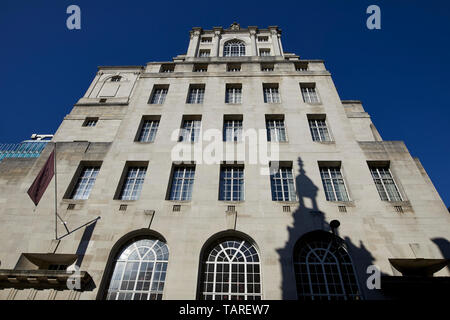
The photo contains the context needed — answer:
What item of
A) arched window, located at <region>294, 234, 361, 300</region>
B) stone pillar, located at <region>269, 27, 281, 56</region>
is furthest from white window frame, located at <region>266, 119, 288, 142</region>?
stone pillar, located at <region>269, 27, 281, 56</region>

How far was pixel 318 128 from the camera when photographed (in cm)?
1962

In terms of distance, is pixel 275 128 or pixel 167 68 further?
pixel 167 68

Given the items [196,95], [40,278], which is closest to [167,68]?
→ [196,95]

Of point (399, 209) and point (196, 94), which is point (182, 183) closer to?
point (196, 94)

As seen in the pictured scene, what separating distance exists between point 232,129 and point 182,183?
634cm

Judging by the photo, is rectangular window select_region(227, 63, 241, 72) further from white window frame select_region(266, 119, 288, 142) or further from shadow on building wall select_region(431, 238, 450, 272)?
shadow on building wall select_region(431, 238, 450, 272)

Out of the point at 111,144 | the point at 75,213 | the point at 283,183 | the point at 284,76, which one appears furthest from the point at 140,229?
the point at 284,76

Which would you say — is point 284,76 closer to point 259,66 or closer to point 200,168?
point 259,66

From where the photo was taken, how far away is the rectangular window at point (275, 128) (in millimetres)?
18819

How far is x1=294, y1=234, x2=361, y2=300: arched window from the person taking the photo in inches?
474

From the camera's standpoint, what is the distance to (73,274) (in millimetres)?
11734

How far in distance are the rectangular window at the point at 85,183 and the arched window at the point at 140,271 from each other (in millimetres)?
5390

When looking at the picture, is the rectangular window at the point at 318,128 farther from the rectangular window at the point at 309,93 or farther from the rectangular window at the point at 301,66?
the rectangular window at the point at 301,66
